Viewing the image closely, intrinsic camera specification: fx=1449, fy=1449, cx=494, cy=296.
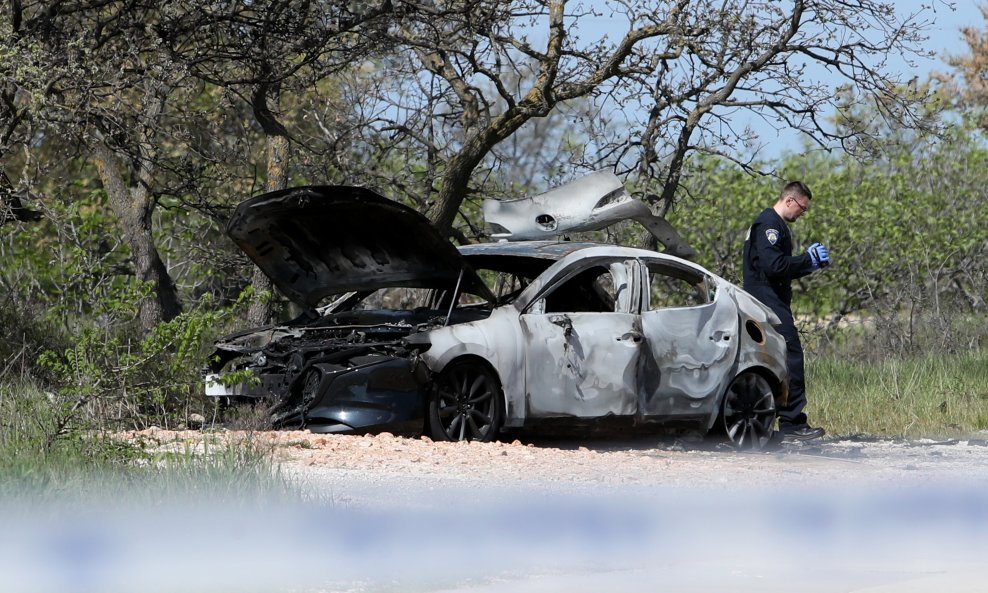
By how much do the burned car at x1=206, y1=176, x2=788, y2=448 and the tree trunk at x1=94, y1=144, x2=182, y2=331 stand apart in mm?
4238

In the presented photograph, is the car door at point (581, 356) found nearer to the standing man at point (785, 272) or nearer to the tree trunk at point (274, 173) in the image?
the standing man at point (785, 272)

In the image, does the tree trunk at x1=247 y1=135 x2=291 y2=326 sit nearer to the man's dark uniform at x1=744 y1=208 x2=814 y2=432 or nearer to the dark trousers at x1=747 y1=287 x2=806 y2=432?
the man's dark uniform at x1=744 y1=208 x2=814 y2=432

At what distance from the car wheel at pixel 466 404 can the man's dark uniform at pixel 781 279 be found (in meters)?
2.96

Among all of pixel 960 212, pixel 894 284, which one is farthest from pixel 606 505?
pixel 960 212

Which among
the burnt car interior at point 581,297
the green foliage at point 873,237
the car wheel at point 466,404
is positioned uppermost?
the green foliage at point 873,237

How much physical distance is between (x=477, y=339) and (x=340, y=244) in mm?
1393

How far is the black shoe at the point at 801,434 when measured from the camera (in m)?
12.2

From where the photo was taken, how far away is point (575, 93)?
15273 millimetres

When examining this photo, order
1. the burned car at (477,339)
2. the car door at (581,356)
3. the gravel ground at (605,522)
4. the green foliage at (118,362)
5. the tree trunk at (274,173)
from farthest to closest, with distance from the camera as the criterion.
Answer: the tree trunk at (274,173) < the car door at (581,356) < the burned car at (477,339) < the green foliage at (118,362) < the gravel ground at (605,522)

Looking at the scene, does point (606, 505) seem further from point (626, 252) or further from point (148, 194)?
point (148, 194)

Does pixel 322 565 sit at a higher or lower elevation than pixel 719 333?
lower

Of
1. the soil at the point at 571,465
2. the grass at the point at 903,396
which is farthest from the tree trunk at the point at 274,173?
the grass at the point at 903,396

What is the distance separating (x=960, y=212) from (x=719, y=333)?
1371cm

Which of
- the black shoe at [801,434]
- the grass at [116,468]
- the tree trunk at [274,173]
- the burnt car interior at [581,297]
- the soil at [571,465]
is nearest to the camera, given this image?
the grass at [116,468]
